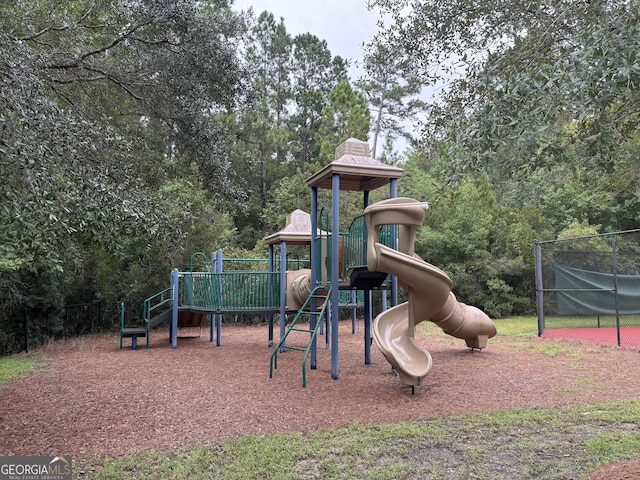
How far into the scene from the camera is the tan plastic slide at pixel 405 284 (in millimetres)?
6371

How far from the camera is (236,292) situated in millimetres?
11219

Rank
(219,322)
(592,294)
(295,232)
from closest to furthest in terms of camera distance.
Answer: (295,232) < (219,322) < (592,294)

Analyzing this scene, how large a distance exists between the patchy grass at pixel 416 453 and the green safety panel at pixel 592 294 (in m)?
8.60

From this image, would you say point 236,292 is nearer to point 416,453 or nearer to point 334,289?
point 334,289

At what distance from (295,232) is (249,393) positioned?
5.08 m

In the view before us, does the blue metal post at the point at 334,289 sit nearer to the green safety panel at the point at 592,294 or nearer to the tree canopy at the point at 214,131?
the tree canopy at the point at 214,131

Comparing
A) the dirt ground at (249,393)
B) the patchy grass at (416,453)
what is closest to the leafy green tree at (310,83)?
the dirt ground at (249,393)

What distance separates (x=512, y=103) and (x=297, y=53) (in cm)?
2824

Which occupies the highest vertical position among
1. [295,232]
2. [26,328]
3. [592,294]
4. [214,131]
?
[214,131]

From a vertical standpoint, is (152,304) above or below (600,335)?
above

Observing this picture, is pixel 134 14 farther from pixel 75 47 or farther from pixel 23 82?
pixel 23 82

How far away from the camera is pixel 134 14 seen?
7918 millimetres

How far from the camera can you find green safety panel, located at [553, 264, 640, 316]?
1255cm

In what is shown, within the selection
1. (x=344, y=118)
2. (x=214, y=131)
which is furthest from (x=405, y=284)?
(x=344, y=118)
